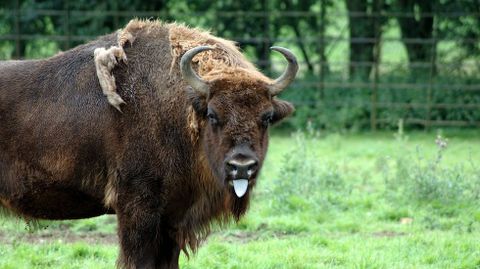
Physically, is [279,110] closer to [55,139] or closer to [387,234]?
[55,139]

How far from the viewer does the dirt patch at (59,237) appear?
948 centimetres

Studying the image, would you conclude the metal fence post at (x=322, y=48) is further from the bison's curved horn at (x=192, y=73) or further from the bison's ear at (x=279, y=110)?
the bison's curved horn at (x=192, y=73)

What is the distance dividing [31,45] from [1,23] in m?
1.01

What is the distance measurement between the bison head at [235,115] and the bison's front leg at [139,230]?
0.71m

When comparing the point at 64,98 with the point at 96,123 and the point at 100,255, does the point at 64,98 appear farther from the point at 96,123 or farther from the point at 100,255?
the point at 100,255

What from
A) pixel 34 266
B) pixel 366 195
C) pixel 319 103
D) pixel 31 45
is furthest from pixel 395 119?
pixel 34 266

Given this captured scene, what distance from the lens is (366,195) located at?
38.5ft

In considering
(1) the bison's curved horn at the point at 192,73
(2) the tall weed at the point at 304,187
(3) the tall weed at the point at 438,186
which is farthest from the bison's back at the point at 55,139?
(3) the tall weed at the point at 438,186

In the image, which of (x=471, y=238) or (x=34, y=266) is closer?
(x=34, y=266)

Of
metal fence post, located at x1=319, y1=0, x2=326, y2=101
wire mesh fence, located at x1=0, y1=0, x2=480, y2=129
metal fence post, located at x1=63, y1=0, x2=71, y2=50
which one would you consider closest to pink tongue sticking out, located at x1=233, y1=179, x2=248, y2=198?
wire mesh fence, located at x1=0, y1=0, x2=480, y2=129

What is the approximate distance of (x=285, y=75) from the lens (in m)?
7.00

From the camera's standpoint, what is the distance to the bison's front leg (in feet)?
23.0

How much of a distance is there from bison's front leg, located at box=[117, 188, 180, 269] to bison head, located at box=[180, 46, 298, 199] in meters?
0.71

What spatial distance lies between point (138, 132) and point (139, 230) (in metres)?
0.88
